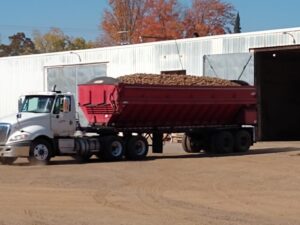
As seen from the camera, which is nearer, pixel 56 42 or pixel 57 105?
pixel 57 105

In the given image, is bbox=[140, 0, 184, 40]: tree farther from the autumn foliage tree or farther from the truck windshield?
the truck windshield

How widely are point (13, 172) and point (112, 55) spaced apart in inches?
924

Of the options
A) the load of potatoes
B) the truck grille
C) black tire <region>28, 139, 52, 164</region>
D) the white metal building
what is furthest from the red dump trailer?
the white metal building

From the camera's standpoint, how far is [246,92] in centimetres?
2900

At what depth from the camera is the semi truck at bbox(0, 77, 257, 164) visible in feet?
76.6

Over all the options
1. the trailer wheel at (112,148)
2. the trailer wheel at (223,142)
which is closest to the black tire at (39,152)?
the trailer wheel at (112,148)

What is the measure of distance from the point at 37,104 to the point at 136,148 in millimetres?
4045

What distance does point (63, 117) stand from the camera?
2409cm

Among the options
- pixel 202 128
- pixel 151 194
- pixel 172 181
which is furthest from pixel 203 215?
pixel 202 128

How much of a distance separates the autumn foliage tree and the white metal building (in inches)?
1194

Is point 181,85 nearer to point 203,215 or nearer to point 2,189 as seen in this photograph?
point 2,189

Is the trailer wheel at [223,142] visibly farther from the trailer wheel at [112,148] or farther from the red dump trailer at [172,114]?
the trailer wheel at [112,148]

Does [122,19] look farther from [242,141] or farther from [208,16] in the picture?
[242,141]

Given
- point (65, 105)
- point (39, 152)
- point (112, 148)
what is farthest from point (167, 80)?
point (39, 152)
